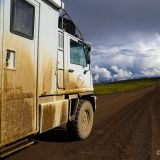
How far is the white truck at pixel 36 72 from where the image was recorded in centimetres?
547

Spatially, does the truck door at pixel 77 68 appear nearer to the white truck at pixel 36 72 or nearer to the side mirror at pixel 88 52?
the white truck at pixel 36 72

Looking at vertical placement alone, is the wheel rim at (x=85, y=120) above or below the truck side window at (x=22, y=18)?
below

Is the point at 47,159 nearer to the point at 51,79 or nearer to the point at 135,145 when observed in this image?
the point at 51,79

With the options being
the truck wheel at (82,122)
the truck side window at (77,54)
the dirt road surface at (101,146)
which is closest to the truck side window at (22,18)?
the truck side window at (77,54)

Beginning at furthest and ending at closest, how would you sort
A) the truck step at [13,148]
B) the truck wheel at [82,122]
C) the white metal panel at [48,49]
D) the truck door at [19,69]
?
the truck wheel at [82,122]
the white metal panel at [48,49]
the truck step at [13,148]
the truck door at [19,69]

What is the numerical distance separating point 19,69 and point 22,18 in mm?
857

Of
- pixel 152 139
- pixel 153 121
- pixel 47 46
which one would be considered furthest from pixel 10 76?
pixel 153 121

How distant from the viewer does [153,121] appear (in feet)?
44.1

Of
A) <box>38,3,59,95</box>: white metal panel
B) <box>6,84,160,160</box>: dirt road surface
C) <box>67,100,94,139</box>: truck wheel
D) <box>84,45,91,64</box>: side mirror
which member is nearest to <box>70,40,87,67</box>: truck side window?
<box>84,45,91,64</box>: side mirror

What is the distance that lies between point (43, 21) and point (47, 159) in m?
2.69

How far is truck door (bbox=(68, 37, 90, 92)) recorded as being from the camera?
8.39 metres

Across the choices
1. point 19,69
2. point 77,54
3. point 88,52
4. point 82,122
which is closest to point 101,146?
point 82,122

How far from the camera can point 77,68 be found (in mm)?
8797

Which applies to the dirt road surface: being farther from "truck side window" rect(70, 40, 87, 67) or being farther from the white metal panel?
"truck side window" rect(70, 40, 87, 67)
